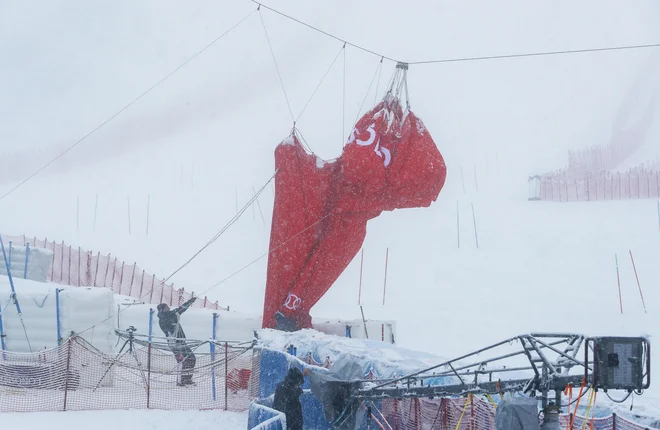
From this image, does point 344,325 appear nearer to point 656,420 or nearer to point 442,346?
point 442,346

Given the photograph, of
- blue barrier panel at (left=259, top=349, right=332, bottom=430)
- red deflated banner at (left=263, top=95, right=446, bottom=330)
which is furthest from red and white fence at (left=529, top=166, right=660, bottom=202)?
blue barrier panel at (left=259, top=349, right=332, bottom=430)

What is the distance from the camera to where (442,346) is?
19.4 m

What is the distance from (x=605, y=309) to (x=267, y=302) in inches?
538

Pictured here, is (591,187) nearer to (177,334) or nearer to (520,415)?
(177,334)

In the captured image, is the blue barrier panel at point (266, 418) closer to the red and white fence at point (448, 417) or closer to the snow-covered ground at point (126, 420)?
the red and white fence at point (448, 417)

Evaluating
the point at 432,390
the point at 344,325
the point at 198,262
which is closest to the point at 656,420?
the point at 432,390

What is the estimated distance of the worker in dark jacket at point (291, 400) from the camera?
8403 mm

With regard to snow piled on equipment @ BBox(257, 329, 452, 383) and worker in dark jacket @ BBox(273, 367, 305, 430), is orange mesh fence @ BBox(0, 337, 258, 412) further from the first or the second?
worker in dark jacket @ BBox(273, 367, 305, 430)

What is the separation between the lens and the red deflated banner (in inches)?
567

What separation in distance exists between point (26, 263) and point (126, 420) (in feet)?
45.9

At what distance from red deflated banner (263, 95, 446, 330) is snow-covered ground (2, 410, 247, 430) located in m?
3.44

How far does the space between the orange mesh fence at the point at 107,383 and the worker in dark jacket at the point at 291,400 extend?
381 cm

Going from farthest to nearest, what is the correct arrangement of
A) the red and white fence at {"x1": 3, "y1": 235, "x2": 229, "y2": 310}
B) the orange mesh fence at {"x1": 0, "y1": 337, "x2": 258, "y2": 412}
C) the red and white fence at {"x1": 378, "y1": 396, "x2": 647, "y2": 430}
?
the red and white fence at {"x1": 3, "y1": 235, "x2": 229, "y2": 310} < the orange mesh fence at {"x1": 0, "y1": 337, "x2": 258, "y2": 412} < the red and white fence at {"x1": 378, "y1": 396, "x2": 647, "y2": 430}

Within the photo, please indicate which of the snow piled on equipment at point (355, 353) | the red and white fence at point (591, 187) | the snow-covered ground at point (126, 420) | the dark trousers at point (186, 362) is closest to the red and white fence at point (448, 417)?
the snow piled on equipment at point (355, 353)
